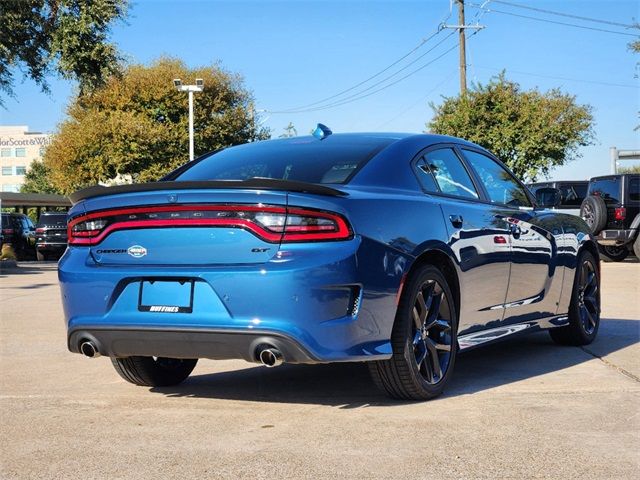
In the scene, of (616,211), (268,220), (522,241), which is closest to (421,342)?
(268,220)

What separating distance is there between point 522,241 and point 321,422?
93.0 inches

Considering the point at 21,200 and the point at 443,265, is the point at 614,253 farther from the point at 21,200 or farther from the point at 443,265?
the point at 21,200

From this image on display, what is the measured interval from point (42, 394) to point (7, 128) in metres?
168

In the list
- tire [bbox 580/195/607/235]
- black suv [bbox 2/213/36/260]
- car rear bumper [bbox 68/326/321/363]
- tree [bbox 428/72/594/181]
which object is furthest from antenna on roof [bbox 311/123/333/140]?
tree [bbox 428/72/594/181]

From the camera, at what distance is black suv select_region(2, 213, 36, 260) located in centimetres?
3147

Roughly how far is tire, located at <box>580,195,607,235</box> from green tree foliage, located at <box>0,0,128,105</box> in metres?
11.6

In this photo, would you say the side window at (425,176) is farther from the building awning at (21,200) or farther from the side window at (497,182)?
the building awning at (21,200)

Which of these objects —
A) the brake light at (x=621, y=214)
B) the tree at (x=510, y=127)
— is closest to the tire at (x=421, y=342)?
the brake light at (x=621, y=214)

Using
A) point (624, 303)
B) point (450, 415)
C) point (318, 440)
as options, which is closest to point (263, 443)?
point (318, 440)

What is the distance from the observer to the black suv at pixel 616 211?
786 inches

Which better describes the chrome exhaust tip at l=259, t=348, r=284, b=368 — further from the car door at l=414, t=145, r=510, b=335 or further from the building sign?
the building sign

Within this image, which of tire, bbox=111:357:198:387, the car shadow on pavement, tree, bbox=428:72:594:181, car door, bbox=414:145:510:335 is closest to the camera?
the car shadow on pavement

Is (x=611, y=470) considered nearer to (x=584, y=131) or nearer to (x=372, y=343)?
(x=372, y=343)

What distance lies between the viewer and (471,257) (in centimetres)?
570
